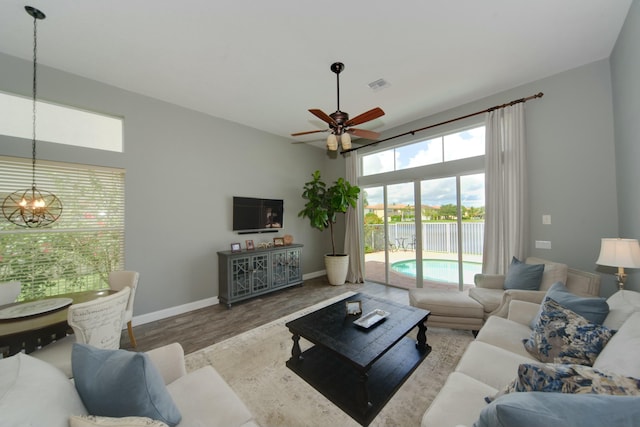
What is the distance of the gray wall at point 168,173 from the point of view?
2.79m

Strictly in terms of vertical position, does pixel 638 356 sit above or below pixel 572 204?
below

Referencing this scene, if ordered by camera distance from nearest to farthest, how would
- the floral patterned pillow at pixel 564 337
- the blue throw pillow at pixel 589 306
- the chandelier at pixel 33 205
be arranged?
1. the floral patterned pillow at pixel 564 337
2. the blue throw pillow at pixel 589 306
3. the chandelier at pixel 33 205

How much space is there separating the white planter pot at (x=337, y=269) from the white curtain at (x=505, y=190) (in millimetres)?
2466

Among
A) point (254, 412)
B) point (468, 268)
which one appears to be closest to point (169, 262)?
point (254, 412)

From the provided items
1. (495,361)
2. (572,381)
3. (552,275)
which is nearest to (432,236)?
(552,275)

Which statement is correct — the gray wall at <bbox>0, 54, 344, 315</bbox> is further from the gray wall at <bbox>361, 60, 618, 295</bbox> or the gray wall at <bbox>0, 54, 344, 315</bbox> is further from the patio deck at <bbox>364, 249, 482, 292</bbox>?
the gray wall at <bbox>361, 60, 618, 295</bbox>

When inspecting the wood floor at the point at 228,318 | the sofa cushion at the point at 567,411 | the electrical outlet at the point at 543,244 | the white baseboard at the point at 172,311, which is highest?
the electrical outlet at the point at 543,244

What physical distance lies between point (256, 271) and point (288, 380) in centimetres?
225

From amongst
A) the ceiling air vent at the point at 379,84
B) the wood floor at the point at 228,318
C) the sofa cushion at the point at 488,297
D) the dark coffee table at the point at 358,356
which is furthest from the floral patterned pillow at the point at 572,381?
the ceiling air vent at the point at 379,84

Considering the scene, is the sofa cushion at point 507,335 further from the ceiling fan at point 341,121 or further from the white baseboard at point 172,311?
the white baseboard at point 172,311

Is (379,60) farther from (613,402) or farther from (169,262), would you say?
(169,262)

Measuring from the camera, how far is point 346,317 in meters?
2.33

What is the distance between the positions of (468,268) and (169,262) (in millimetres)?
4819

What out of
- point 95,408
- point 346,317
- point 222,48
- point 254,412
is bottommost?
point 254,412
